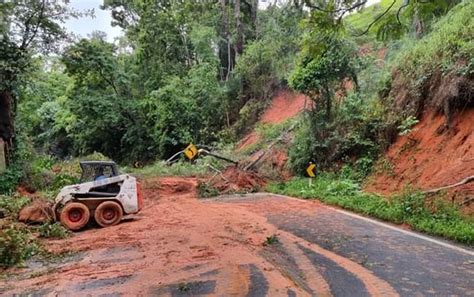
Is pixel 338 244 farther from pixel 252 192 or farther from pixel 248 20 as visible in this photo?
pixel 248 20

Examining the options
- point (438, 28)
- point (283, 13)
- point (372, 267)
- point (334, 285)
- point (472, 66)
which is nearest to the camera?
point (334, 285)

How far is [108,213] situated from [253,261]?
273 inches

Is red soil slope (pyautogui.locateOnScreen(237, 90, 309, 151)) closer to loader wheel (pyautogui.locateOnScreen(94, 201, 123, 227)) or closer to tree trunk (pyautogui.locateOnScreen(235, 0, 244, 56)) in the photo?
tree trunk (pyautogui.locateOnScreen(235, 0, 244, 56))

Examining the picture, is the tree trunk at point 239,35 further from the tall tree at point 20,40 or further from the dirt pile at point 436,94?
the dirt pile at point 436,94

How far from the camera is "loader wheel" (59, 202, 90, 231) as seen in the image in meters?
12.4

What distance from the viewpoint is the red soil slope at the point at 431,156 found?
11508mm

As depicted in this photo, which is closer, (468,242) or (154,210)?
(468,242)

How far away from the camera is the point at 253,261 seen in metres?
7.41

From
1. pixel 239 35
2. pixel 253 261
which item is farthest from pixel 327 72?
pixel 239 35

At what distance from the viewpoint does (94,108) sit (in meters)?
32.6

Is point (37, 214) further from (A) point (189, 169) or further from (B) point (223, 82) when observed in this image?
(B) point (223, 82)

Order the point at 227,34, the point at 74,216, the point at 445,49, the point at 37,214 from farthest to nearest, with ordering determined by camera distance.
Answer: the point at 227,34 → the point at 445,49 → the point at 37,214 → the point at 74,216

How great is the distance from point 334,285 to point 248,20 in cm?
3428

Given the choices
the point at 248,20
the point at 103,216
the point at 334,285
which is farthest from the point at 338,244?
the point at 248,20
